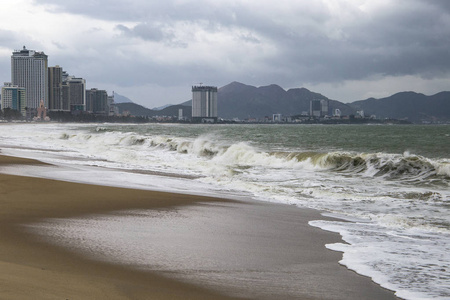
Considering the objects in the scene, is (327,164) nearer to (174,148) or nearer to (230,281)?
(174,148)

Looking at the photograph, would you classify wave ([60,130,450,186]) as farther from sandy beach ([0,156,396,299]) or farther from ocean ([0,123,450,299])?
sandy beach ([0,156,396,299])

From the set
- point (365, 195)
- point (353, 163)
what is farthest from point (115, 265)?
point (353, 163)

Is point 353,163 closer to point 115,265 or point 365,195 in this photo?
point 365,195

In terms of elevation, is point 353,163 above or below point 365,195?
above

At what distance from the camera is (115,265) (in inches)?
214

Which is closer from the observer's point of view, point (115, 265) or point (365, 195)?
point (115, 265)

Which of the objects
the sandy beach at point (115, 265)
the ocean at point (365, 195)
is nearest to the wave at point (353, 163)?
the ocean at point (365, 195)

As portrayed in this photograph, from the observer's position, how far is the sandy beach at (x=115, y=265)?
14.6ft

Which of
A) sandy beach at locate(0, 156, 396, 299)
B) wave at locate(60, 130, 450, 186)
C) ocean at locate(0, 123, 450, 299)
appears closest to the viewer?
sandy beach at locate(0, 156, 396, 299)

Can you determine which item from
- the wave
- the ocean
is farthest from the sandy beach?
the wave

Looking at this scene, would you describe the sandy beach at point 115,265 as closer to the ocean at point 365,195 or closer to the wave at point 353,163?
the ocean at point 365,195

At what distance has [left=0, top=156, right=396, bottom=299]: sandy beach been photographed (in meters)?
4.45

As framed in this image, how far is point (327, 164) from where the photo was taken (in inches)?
876

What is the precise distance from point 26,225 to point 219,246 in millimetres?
2979
